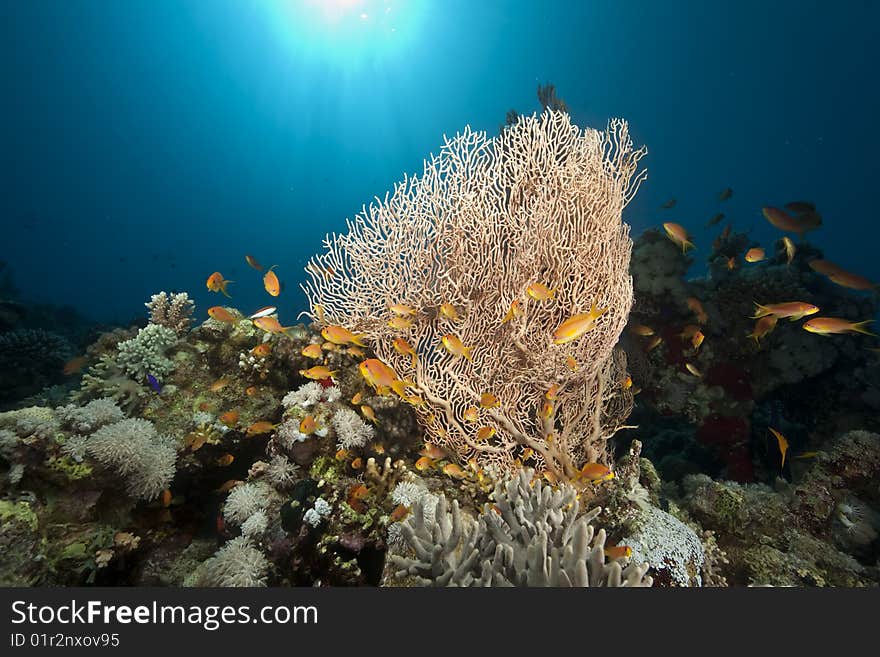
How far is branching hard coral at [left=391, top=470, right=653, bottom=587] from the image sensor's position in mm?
2178

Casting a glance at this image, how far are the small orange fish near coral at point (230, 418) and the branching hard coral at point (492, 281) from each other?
1437mm

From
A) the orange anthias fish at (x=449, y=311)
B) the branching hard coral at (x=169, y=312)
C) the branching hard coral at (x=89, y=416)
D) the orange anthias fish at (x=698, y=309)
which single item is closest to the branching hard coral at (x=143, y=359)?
the branching hard coral at (x=169, y=312)

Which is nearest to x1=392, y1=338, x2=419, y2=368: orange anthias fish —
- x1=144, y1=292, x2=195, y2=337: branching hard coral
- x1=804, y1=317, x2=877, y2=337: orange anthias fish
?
x1=144, y1=292, x2=195, y2=337: branching hard coral

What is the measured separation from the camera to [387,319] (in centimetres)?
452

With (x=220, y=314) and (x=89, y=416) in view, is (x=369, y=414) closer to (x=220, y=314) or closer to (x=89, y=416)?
(x=220, y=314)

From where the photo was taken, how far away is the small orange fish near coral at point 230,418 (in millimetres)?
4125

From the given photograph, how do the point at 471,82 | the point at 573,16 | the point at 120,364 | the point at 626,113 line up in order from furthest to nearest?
the point at 471,82 < the point at 626,113 < the point at 573,16 < the point at 120,364

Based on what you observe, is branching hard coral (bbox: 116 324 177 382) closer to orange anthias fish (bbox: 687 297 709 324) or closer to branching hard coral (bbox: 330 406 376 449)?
branching hard coral (bbox: 330 406 376 449)

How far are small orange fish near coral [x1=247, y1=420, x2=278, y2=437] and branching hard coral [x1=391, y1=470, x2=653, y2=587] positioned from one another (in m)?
2.34

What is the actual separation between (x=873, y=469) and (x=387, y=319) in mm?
5914

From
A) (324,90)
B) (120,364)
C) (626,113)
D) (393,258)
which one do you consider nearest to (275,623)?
(393,258)

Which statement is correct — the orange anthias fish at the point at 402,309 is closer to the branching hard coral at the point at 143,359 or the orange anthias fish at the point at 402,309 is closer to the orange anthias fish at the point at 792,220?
the branching hard coral at the point at 143,359

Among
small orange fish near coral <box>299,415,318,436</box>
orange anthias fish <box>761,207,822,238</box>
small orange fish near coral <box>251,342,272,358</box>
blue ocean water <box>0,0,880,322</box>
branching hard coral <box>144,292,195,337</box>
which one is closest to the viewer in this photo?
small orange fish near coral <box>299,415,318,436</box>

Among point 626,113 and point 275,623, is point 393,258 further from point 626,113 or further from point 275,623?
point 626,113
